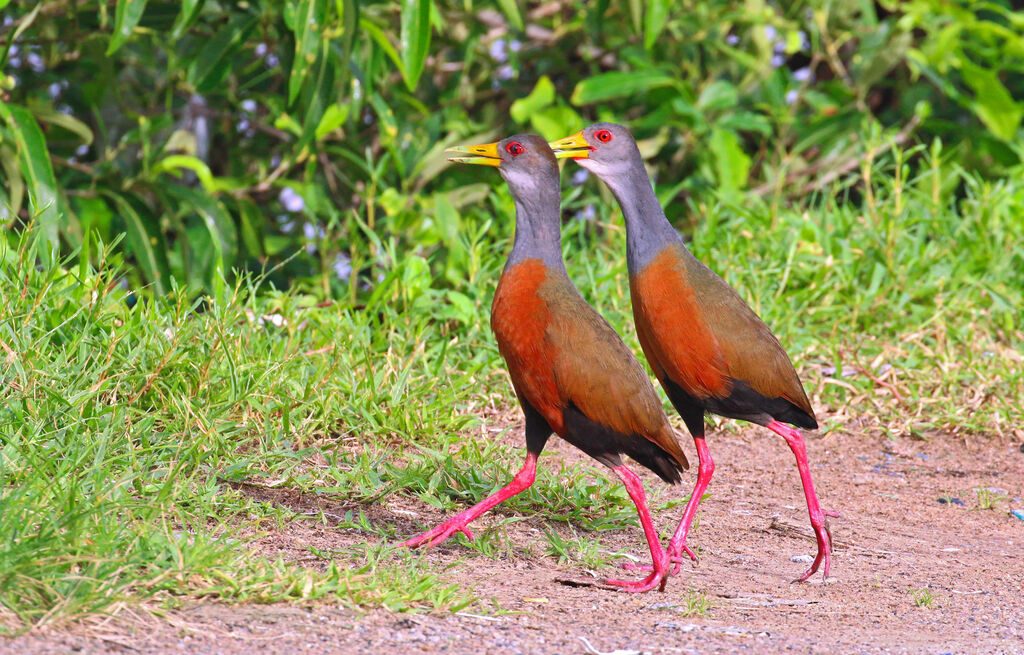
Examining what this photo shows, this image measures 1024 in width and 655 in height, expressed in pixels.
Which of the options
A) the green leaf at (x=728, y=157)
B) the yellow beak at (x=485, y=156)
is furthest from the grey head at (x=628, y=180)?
→ the green leaf at (x=728, y=157)

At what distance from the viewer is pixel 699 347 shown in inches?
150

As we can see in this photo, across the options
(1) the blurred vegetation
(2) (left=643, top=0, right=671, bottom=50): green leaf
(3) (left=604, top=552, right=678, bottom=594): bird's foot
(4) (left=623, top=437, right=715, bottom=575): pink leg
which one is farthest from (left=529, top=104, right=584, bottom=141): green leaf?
(3) (left=604, top=552, right=678, bottom=594): bird's foot

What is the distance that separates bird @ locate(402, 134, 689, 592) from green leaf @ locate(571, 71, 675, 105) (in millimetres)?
3159

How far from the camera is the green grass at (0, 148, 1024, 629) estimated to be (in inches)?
125

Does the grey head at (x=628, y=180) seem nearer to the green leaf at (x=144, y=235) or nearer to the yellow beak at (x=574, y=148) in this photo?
the yellow beak at (x=574, y=148)

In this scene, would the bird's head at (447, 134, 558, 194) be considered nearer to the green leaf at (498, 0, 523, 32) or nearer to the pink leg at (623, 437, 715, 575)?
the pink leg at (623, 437, 715, 575)

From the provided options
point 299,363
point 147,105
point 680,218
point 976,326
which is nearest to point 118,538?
point 299,363

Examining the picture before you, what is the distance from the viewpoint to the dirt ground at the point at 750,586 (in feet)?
9.75

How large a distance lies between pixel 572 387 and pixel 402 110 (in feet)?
12.1

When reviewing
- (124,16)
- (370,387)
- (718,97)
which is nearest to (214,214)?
(124,16)

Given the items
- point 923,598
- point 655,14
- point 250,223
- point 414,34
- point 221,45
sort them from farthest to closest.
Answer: point 250,223 < point 655,14 < point 221,45 < point 414,34 < point 923,598

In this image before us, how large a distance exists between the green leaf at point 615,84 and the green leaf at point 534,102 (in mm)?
166

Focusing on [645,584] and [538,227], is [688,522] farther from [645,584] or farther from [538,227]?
[538,227]

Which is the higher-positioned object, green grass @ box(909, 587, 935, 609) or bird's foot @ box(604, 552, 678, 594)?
bird's foot @ box(604, 552, 678, 594)
